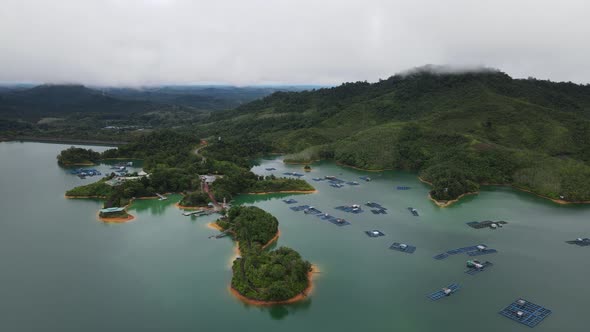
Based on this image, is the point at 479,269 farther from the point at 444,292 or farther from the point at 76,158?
the point at 76,158

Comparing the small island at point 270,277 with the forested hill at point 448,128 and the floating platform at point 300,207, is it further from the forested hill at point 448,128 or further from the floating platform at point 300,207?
the forested hill at point 448,128

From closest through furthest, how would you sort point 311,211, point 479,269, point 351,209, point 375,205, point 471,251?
point 479,269, point 471,251, point 311,211, point 351,209, point 375,205

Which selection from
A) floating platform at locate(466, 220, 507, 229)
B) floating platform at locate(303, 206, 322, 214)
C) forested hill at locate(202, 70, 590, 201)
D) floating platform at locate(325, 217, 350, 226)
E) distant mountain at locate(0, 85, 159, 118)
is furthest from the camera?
distant mountain at locate(0, 85, 159, 118)

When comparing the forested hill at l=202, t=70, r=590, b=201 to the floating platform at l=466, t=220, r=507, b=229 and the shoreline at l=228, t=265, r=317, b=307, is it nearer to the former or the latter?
the floating platform at l=466, t=220, r=507, b=229

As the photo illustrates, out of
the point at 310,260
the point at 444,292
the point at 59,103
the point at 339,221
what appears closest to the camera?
the point at 444,292

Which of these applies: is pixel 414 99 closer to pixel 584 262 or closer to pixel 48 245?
pixel 584 262

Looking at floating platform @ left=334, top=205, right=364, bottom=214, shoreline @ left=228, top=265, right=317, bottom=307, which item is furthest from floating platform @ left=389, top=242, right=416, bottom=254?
shoreline @ left=228, top=265, right=317, bottom=307

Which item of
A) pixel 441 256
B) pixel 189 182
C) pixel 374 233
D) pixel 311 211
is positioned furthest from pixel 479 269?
pixel 189 182
